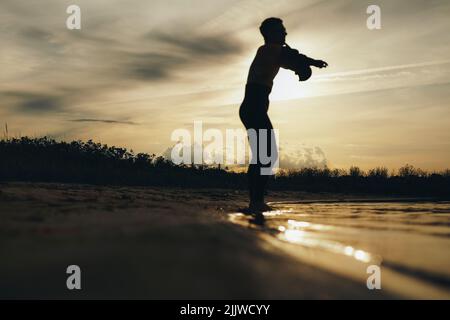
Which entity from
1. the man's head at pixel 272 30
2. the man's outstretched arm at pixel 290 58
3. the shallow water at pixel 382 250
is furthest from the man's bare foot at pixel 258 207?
the man's head at pixel 272 30

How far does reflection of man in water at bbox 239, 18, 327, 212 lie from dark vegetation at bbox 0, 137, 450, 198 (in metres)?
6.26

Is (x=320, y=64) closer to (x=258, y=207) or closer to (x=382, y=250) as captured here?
(x=258, y=207)

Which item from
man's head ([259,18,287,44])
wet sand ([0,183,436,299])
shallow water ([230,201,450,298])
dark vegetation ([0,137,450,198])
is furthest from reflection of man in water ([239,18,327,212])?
dark vegetation ([0,137,450,198])

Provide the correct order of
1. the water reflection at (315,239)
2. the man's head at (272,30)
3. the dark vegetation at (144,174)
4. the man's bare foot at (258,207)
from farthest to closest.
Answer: the dark vegetation at (144,174), the man's head at (272,30), the man's bare foot at (258,207), the water reflection at (315,239)

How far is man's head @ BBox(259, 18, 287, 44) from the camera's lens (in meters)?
6.88

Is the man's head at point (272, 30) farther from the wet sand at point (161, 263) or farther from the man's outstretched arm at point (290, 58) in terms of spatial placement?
the wet sand at point (161, 263)

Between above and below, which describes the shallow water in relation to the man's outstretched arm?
below

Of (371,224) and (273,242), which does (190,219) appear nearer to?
(273,242)

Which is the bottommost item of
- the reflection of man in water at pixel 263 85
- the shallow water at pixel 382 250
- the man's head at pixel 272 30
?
the shallow water at pixel 382 250

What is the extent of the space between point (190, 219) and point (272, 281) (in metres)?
2.23

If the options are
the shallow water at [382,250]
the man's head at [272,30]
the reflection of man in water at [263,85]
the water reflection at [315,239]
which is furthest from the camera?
the man's head at [272,30]

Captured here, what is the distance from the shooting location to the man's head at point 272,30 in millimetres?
6883

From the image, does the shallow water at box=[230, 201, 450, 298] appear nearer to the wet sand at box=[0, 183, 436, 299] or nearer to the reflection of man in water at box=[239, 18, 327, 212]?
the wet sand at box=[0, 183, 436, 299]
